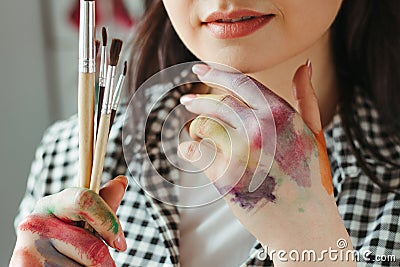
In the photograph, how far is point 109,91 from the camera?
0.43m

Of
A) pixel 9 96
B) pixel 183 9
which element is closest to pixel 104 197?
pixel 183 9

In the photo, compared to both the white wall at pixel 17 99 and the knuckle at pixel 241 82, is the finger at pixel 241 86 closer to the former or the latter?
the knuckle at pixel 241 82

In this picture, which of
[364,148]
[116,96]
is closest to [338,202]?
[364,148]

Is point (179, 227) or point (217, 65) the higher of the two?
point (217, 65)

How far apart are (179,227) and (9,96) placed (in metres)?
0.59

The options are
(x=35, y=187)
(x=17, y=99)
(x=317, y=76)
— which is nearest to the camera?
(x=317, y=76)

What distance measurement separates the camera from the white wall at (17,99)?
115 centimetres

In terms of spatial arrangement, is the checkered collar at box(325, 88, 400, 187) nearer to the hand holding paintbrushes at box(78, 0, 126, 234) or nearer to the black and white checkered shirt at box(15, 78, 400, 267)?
the black and white checkered shirt at box(15, 78, 400, 267)

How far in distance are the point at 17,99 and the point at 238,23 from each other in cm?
71

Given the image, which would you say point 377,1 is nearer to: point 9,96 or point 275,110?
point 275,110

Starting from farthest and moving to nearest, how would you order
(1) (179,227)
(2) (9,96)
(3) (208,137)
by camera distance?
(2) (9,96), (1) (179,227), (3) (208,137)

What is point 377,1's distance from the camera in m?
0.69

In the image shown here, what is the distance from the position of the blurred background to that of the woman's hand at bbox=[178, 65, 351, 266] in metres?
0.72

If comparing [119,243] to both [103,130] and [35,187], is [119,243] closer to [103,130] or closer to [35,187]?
[103,130]
